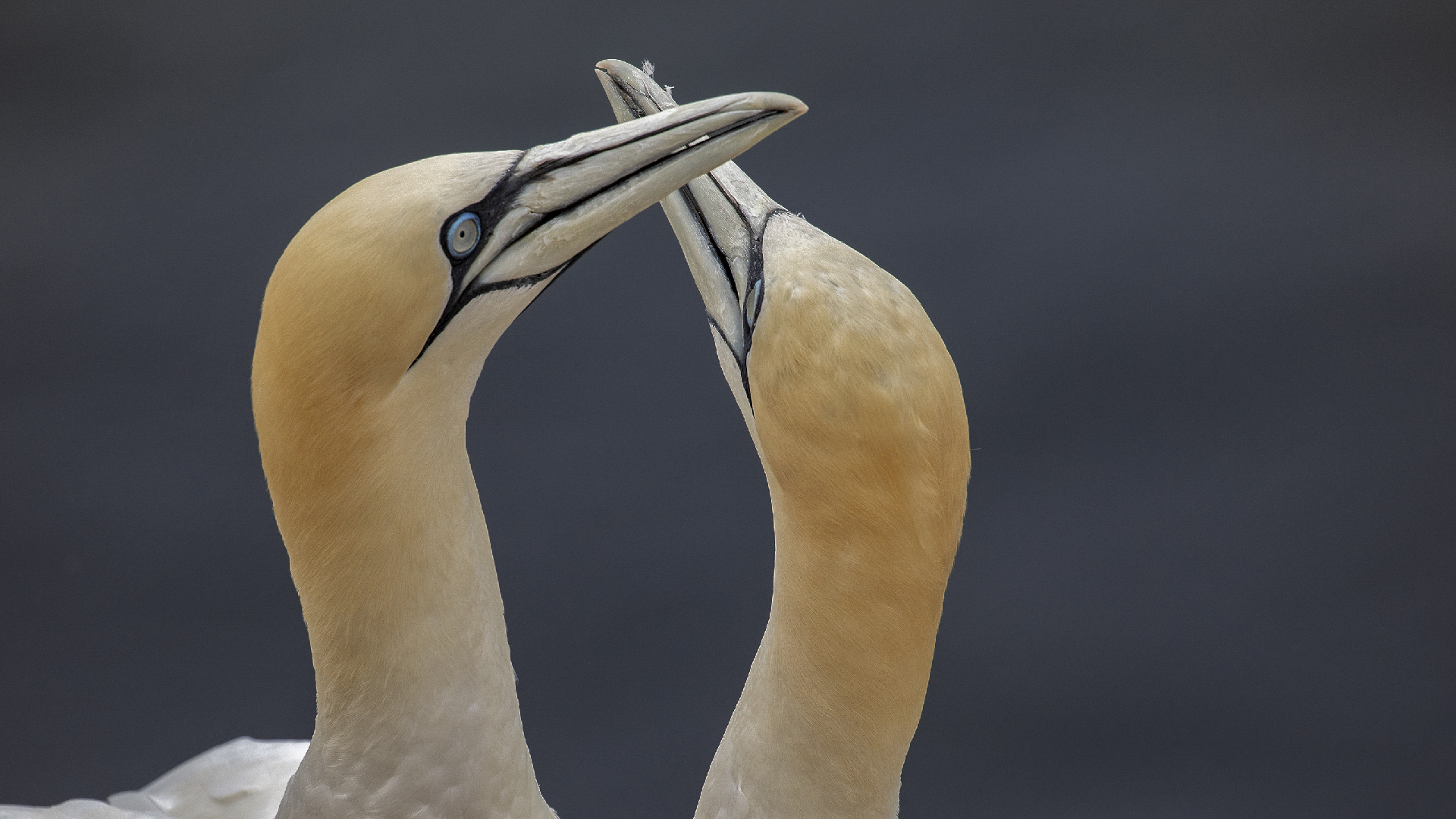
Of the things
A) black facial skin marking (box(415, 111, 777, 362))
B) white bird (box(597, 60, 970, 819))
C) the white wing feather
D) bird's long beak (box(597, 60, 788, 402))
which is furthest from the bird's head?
the white wing feather

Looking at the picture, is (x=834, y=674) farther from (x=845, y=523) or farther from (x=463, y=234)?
(x=463, y=234)

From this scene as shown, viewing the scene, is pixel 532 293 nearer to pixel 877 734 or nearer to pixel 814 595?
pixel 814 595

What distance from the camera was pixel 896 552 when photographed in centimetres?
241

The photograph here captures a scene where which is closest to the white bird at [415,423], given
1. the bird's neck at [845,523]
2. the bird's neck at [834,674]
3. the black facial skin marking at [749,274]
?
the black facial skin marking at [749,274]

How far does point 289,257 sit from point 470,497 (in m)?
0.60

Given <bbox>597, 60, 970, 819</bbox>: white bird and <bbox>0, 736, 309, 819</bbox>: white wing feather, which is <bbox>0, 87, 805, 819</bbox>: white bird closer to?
<bbox>597, 60, 970, 819</bbox>: white bird

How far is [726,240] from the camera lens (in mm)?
2693

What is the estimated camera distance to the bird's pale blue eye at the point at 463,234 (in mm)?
2422

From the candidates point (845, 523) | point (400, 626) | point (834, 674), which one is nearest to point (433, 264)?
point (400, 626)

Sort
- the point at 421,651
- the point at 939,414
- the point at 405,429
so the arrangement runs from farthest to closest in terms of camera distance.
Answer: the point at 421,651 < the point at 405,429 < the point at 939,414

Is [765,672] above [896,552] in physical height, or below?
below

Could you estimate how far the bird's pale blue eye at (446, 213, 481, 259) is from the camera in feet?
7.95

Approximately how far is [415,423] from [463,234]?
0.34m

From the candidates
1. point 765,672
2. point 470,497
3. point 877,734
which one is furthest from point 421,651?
point 877,734
